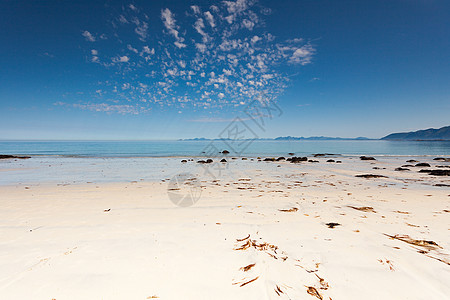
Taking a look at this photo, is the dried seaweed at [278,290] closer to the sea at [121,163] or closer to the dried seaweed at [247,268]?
the dried seaweed at [247,268]

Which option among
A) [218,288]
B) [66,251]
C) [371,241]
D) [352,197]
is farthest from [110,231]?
[352,197]

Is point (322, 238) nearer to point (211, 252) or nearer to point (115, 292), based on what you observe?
point (211, 252)

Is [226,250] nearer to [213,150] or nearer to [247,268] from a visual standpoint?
[247,268]

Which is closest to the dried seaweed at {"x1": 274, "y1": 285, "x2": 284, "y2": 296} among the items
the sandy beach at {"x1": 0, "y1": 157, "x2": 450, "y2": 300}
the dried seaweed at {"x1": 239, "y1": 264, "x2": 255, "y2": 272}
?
the sandy beach at {"x1": 0, "y1": 157, "x2": 450, "y2": 300}

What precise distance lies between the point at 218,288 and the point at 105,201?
6.72 meters

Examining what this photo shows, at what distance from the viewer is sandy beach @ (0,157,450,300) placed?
9.48ft

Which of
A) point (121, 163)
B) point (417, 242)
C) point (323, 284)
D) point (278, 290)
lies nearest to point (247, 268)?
point (278, 290)

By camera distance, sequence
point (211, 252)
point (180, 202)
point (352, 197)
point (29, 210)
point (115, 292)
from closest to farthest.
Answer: point (115, 292) < point (211, 252) < point (29, 210) < point (180, 202) < point (352, 197)

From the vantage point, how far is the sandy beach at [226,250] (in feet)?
9.48

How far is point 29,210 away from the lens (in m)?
6.56

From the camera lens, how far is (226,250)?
3945 mm

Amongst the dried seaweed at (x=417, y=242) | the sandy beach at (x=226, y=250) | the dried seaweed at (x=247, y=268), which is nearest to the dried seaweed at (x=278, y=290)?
Result: the sandy beach at (x=226, y=250)

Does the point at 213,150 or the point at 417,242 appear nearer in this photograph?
the point at 417,242

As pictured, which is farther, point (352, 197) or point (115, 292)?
point (352, 197)
